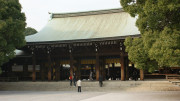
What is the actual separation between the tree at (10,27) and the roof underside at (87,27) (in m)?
3.54

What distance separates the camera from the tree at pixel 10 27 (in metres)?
18.6

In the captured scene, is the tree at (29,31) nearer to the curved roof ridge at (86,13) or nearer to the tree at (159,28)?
the curved roof ridge at (86,13)

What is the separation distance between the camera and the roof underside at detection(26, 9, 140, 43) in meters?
22.8

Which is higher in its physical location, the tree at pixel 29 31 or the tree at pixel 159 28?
the tree at pixel 29 31

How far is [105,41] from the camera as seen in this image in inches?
859

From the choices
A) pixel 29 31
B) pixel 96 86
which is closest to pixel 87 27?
pixel 96 86

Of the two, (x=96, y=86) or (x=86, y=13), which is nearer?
(x=96, y=86)

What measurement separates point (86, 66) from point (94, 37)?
495cm

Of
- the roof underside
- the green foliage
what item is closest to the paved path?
the green foliage

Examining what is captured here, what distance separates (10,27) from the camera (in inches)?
741

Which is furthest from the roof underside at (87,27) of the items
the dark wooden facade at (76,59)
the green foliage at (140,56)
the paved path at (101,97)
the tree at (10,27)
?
the green foliage at (140,56)

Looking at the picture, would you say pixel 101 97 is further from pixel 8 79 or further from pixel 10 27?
pixel 8 79

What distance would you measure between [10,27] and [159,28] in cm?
1226

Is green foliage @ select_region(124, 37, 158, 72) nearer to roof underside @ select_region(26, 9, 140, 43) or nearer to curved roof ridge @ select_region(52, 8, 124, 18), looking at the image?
roof underside @ select_region(26, 9, 140, 43)
